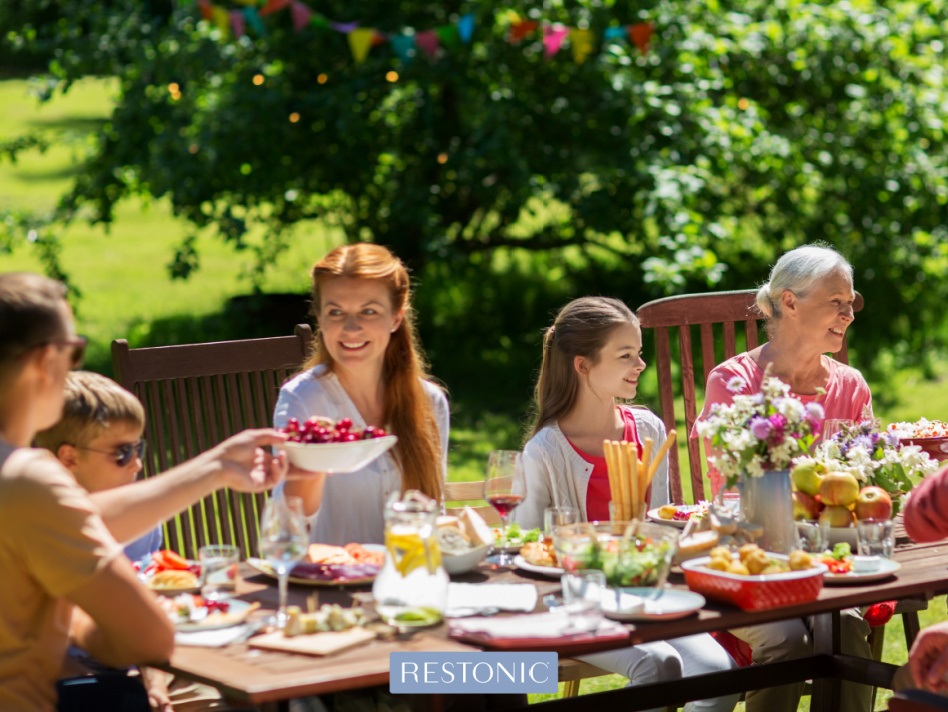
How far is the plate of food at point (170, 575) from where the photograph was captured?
2.80 metres

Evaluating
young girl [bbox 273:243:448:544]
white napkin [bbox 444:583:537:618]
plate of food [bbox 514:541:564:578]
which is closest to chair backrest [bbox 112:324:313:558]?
young girl [bbox 273:243:448:544]

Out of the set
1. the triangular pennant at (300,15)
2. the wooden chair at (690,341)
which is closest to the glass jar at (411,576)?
the wooden chair at (690,341)

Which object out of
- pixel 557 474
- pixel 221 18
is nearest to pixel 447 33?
pixel 221 18

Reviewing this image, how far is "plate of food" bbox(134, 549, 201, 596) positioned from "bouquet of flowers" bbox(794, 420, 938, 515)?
147cm

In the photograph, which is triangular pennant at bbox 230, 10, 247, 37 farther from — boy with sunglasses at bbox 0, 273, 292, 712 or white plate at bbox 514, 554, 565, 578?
boy with sunglasses at bbox 0, 273, 292, 712

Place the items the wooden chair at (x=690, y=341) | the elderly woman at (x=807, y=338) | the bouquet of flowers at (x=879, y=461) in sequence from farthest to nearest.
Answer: the wooden chair at (x=690, y=341) < the elderly woman at (x=807, y=338) < the bouquet of flowers at (x=879, y=461)

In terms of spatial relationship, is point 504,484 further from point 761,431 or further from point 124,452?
point 124,452

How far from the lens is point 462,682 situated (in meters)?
2.56

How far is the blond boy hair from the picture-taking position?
9.87ft

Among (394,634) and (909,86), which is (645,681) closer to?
(394,634)

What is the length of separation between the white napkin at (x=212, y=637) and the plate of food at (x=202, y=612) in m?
0.01

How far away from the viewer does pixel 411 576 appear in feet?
8.66

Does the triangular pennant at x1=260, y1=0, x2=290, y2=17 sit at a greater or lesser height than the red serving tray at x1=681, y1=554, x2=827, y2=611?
greater

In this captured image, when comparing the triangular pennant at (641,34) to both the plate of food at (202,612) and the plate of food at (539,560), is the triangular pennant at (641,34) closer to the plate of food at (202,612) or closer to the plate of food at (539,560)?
the plate of food at (539,560)
